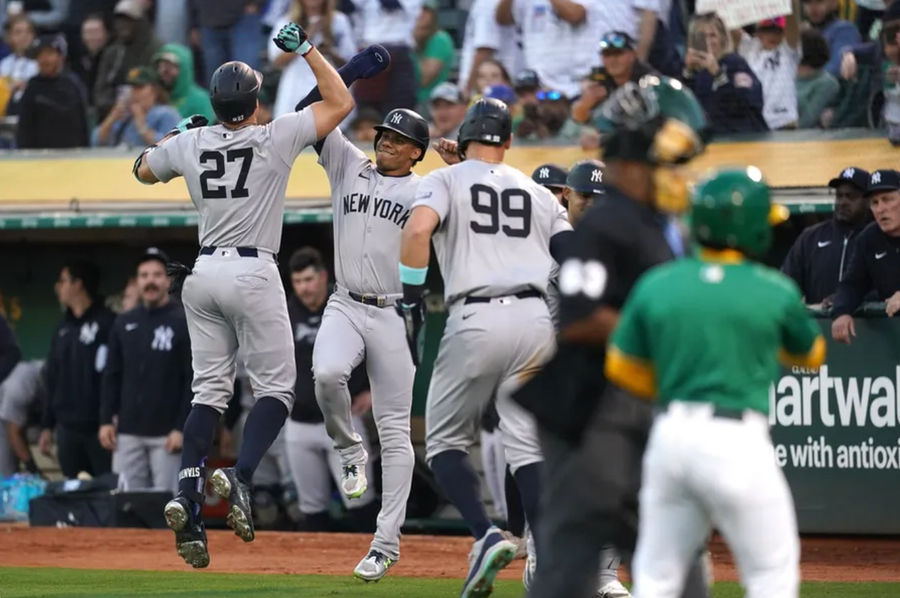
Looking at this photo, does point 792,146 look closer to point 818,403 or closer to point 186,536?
point 818,403

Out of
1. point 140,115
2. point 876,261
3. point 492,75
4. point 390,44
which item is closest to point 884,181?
point 876,261

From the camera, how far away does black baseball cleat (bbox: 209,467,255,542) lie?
738 centimetres

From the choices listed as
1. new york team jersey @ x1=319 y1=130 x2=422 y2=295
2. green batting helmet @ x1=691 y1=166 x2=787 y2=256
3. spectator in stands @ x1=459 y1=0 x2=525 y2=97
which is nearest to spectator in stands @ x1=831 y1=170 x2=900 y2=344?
new york team jersey @ x1=319 y1=130 x2=422 y2=295

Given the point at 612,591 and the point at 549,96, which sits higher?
the point at 549,96

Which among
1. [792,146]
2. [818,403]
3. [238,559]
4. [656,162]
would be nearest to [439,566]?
[238,559]

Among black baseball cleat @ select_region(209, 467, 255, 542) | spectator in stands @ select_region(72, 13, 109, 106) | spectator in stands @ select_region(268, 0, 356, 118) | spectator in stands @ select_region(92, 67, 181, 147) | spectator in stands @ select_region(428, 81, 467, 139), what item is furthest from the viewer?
spectator in stands @ select_region(72, 13, 109, 106)

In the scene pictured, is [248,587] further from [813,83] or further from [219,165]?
[813,83]

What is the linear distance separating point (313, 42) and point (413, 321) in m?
6.18

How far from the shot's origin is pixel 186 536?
7.52 m

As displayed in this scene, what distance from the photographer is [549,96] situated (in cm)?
1220

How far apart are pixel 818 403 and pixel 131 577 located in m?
4.60

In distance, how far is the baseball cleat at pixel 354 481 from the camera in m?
8.00

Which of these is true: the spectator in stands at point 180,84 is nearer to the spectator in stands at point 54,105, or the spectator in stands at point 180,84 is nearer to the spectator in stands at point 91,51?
the spectator in stands at point 54,105

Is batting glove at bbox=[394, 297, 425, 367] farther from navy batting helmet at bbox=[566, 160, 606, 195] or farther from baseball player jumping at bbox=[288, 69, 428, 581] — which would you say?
navy batting helmet at bbox=[566, 160, 606, 195]
